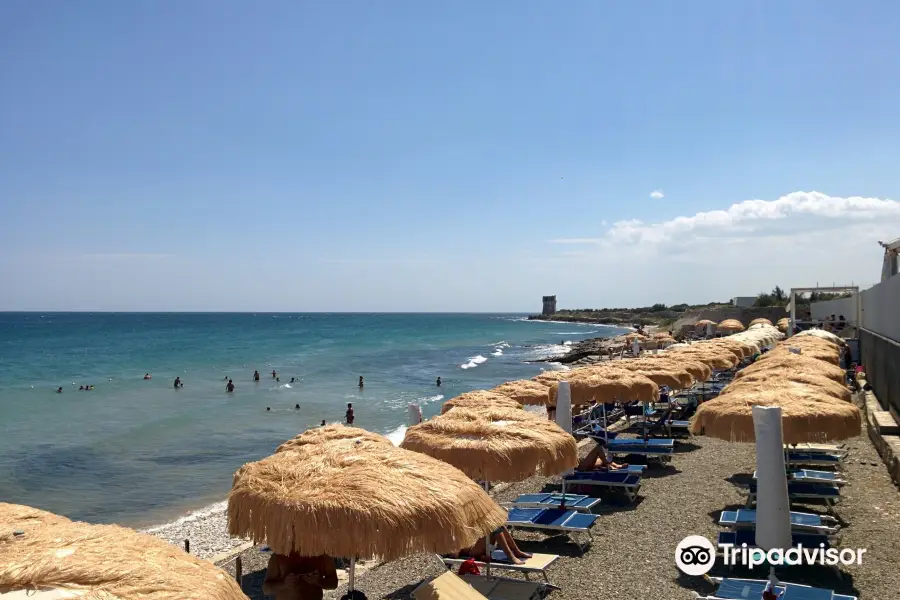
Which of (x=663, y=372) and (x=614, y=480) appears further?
(x=663, y=372)

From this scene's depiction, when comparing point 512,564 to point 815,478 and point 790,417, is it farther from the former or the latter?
point 815,478

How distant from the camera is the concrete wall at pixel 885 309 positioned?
1438 centimetres

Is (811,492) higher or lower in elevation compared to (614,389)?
lower

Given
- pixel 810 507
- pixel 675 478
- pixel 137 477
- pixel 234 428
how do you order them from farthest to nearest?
pixel 234 428 → pixel 137 477 → pixel 675 478 → pixel 810 507

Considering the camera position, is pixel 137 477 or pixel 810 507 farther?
pixel 137 477

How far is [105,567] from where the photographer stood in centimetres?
240

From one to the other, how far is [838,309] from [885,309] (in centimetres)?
1784

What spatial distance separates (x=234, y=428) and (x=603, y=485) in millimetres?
17326

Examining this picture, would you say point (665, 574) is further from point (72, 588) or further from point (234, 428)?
point (234, 428)

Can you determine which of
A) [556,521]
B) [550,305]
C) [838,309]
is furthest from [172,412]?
[550,305]

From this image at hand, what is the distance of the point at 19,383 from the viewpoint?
41.2m

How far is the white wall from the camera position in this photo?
1438 centimetres

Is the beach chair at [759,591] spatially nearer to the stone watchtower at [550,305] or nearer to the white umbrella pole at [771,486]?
the white umbrella pole at [771,486]

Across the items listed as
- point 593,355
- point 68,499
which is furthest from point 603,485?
point 593,355
